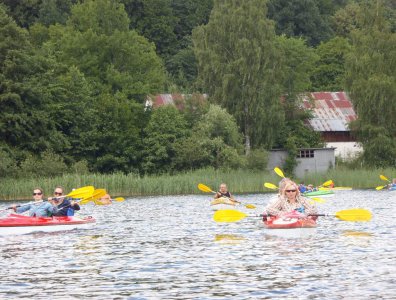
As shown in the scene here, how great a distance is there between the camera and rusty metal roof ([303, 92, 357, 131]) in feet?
292

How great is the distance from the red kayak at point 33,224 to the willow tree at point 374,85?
47640 mm

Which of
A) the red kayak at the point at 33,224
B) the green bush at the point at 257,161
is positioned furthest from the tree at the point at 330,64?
the red kayak at the point at 33,224

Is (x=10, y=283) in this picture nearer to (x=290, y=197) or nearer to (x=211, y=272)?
(x=211, y=272)

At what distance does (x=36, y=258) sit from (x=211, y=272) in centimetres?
540

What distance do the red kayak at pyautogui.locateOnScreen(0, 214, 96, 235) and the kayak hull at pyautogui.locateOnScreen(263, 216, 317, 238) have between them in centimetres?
743

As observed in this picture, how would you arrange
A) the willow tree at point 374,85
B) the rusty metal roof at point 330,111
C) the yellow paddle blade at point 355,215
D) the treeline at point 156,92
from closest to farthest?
the yellow paddle blade at point 355,215 → the treeline at point 156,92 → the willow tree at point 374,85 → the rusty metal roof at point 330,111

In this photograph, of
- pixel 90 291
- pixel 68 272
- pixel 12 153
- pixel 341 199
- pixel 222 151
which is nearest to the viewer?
pixel 90 291

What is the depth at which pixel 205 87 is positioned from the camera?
3118 inches

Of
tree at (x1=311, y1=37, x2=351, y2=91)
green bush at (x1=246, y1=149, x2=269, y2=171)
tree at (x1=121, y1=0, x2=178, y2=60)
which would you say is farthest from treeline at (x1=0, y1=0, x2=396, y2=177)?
tree at (x1=121, y1=0, x2=178, y2=60)

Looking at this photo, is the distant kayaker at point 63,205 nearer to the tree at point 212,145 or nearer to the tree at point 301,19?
the tree at point 212,145

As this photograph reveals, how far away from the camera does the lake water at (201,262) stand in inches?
755

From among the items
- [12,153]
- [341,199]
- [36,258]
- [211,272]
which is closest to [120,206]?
[341,199]

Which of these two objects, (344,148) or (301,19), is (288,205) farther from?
(301,19)

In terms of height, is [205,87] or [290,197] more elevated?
[205,87]
